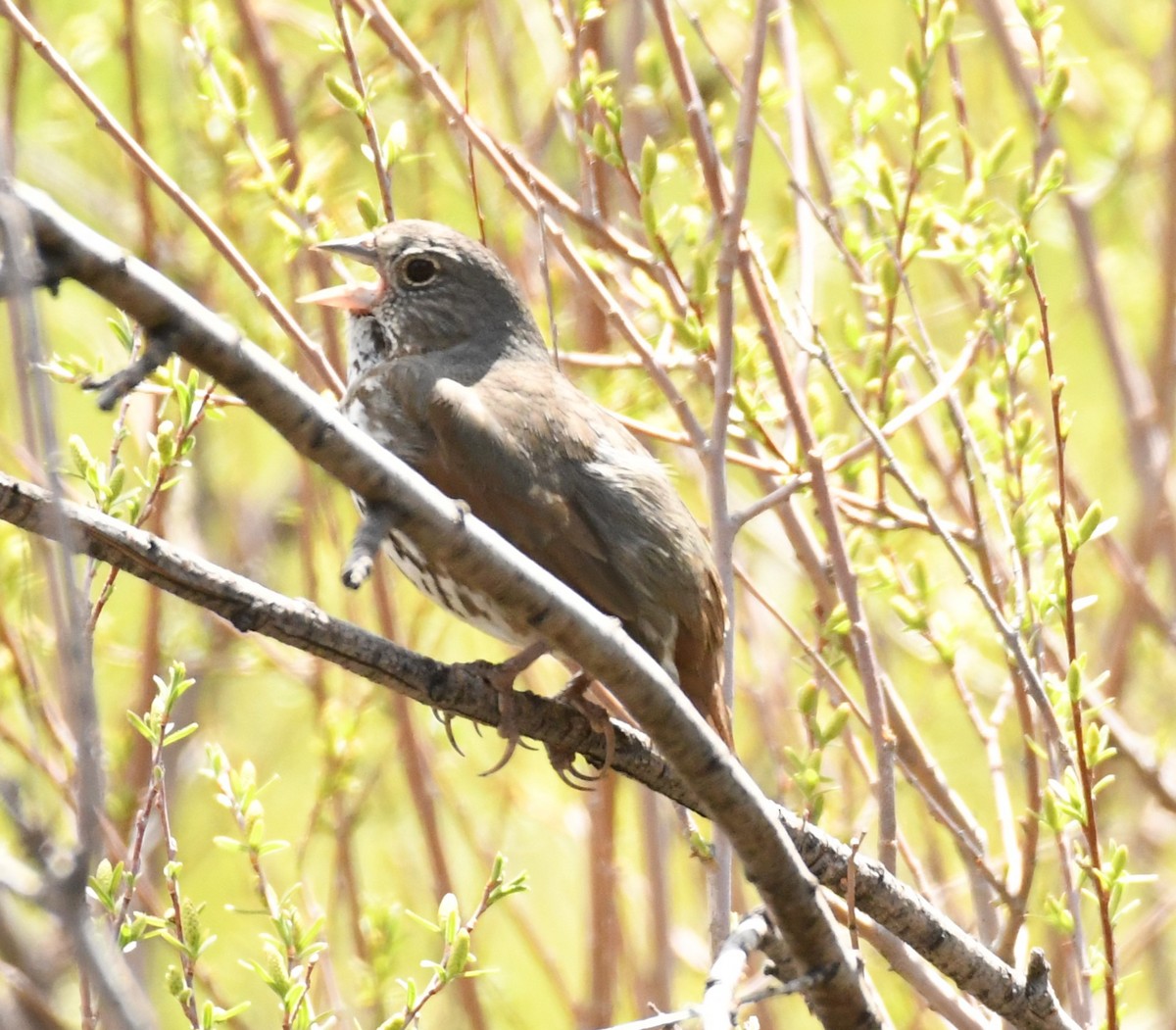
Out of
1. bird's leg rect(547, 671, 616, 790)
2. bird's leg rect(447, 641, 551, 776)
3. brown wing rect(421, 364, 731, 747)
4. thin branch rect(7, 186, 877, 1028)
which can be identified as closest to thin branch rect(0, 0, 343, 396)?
brown wing rect(421, 364, 731, 747)

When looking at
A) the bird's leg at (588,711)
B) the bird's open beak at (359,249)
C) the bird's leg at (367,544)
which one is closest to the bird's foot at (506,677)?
the bird's leg at (588,711)

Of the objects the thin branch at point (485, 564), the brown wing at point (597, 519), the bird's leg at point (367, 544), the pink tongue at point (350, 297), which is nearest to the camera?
the thin branch at point (485, 564)

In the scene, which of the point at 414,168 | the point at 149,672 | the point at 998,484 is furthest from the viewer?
the point at 414,168

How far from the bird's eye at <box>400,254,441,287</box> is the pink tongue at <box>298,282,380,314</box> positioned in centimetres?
8

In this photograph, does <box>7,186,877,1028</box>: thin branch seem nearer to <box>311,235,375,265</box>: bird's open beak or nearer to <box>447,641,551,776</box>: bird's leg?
<box>447,641,551,776</box>: bird's leg

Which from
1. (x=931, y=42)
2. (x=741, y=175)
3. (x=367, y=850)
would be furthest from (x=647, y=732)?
(x=367, y=850)

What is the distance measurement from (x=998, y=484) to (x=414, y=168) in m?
2.93

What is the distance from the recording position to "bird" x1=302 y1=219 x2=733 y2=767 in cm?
338

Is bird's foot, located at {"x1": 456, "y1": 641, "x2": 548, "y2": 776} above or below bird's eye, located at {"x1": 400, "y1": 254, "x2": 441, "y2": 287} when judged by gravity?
below

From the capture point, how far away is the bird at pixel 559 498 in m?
3.38

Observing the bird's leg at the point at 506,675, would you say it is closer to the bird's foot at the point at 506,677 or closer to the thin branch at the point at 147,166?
the bird's foot at the point at 506,677

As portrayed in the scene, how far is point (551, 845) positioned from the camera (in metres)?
7.13

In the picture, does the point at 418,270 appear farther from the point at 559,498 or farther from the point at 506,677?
the point at 506,677

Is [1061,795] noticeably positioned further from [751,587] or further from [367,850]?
[367,850]
